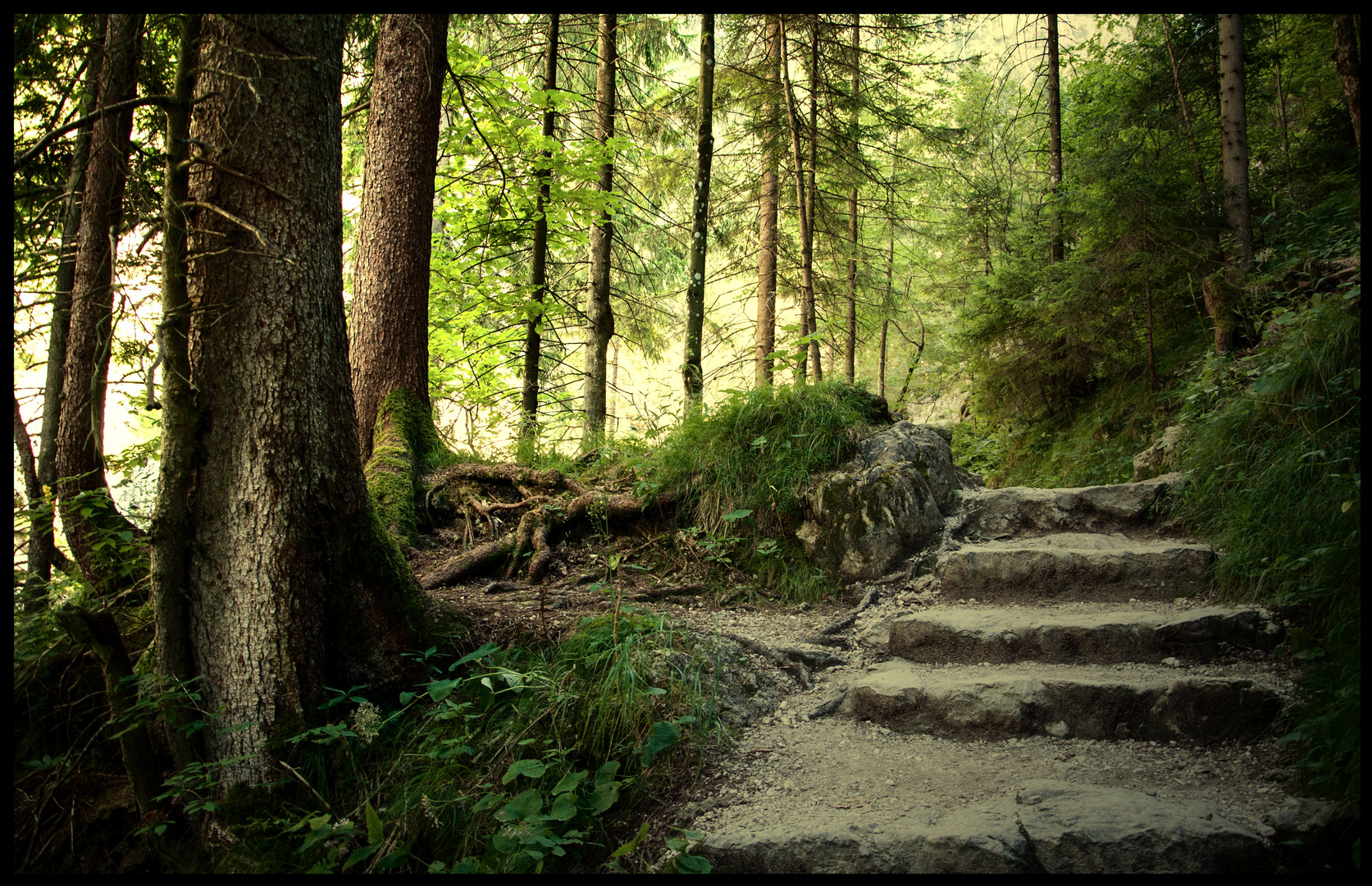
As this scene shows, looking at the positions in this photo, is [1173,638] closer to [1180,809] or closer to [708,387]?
[1180,809]

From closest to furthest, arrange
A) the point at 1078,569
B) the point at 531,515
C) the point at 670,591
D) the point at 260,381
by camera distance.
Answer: the point at 260,381, the point at 1078,569, the point at 670,591, the point at 531,515

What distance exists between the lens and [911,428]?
18.6 feet

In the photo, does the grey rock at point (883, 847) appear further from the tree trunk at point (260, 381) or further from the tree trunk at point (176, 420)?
the tree trunk at point (176, 420)

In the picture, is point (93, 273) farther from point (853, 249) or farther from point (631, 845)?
point (853, 249)

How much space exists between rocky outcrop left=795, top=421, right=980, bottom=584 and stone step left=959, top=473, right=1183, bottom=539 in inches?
14.5

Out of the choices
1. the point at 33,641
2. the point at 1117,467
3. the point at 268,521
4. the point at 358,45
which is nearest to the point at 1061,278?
the point at 1117,467

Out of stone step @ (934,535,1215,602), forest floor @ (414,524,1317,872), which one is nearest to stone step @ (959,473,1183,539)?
stone step @ (934,535,1215,602)

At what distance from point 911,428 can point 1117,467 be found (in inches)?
147

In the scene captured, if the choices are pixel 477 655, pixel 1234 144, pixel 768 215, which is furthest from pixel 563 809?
pixel 768 215

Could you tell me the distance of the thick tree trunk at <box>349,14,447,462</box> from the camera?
18.1 feet

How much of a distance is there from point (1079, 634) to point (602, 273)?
7248mm

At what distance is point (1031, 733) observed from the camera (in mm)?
3094

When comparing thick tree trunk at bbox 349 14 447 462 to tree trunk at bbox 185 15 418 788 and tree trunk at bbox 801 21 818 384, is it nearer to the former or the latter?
tree trunk at bbox 185 15 418 788

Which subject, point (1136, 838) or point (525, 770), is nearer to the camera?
point (1136, 838)
